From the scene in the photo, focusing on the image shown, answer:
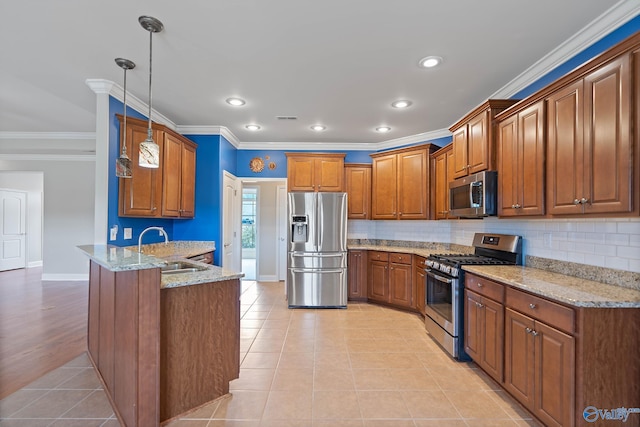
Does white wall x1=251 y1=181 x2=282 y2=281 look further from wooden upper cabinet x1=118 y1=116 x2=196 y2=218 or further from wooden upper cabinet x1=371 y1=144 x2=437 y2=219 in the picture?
wooden upper cabinet x1=371 y1=144 x2=437 y2=219

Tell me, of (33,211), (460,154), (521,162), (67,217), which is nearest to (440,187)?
(460,154)

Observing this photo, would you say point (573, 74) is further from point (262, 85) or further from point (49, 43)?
point (49, 43)

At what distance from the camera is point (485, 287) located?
7.93ft

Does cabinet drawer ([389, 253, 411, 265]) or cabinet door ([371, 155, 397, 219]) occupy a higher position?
cabinet door ([371, 155, 397, 219])

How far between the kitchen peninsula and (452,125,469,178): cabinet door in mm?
2578

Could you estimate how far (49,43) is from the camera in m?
2.31

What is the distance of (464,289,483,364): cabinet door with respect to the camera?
251 centimetres

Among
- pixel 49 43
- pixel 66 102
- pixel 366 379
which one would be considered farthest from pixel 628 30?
pixel 66 102

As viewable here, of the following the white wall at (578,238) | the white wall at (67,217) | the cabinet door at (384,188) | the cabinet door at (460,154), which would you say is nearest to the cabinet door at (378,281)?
the cabinet door at (384,188)

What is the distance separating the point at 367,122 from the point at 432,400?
10.6ft

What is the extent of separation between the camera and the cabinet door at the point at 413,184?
427cm

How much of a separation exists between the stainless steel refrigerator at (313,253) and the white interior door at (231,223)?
3.29 feet

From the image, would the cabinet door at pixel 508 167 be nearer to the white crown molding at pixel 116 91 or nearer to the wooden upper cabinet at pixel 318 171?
the wooden upper cabinet at pixel 318 171

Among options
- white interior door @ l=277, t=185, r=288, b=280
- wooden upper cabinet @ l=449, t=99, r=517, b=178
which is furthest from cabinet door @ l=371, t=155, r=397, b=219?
white interior door @ l=277, t=185, r=288, b=280
